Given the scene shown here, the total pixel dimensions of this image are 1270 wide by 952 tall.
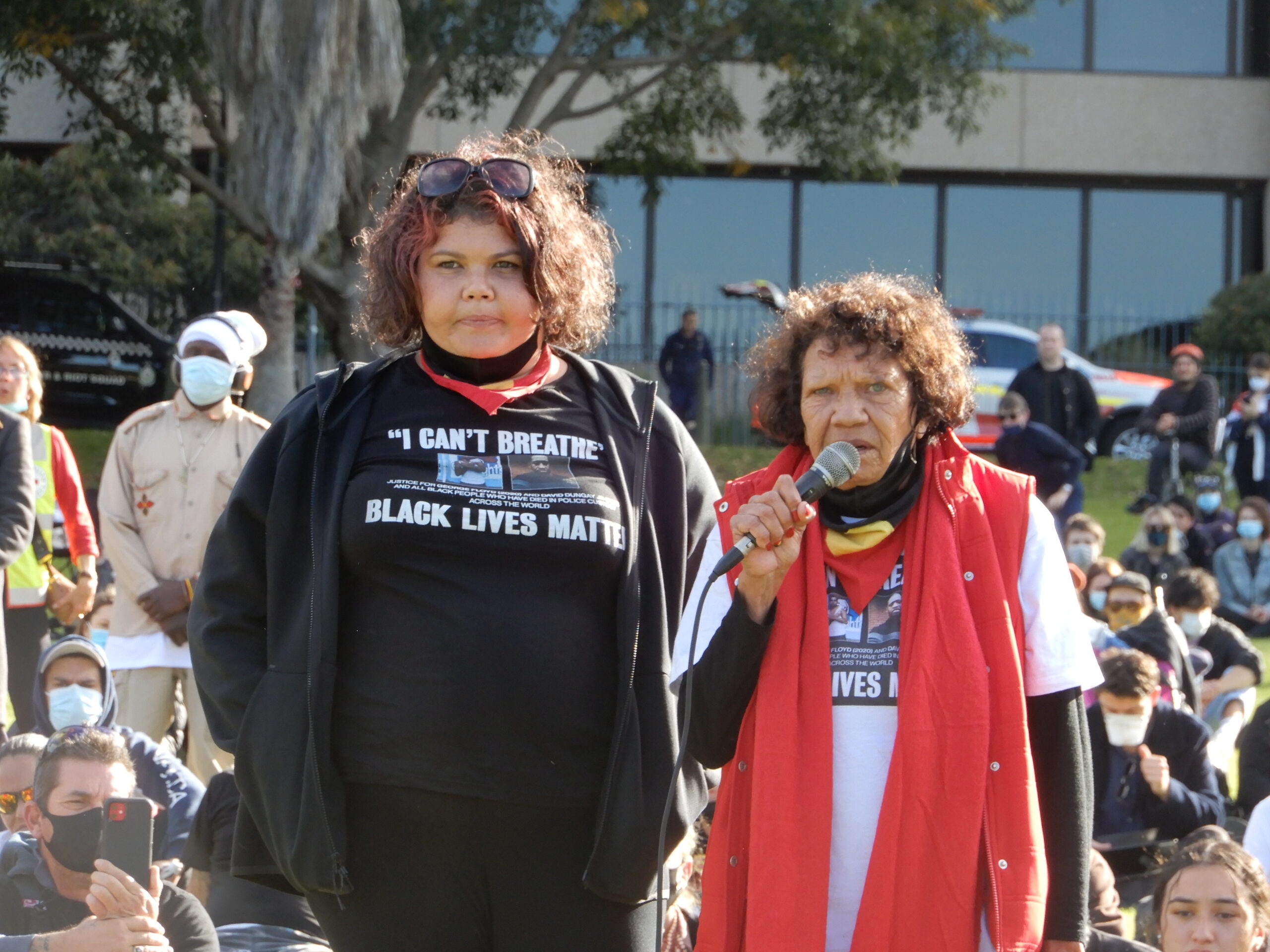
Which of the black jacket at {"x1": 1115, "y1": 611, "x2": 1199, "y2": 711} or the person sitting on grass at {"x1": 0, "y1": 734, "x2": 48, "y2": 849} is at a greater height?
the black jacket at {"x1": 1115, "y1": 611, "x2": 1199, "y2": 711}

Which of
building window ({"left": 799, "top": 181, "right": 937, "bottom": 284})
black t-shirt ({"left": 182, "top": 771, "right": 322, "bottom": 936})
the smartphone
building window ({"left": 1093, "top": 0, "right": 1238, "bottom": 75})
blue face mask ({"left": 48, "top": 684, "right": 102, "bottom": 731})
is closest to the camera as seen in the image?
the smartphone

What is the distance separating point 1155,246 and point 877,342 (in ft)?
76.4

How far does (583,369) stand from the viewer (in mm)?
2912

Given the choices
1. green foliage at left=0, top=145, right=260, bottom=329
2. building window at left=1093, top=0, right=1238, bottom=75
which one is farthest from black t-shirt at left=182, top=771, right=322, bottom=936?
building window at left=1093, top=0, right=1238, bottom=75

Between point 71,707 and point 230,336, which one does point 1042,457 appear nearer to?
point 230,336

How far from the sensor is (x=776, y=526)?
242 cm

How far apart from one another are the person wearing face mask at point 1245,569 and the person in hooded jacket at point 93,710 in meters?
8.32

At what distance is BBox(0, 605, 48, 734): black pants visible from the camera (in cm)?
659

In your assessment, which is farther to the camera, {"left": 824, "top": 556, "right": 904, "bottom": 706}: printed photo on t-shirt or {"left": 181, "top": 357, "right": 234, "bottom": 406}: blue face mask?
{"left": 181, "top": 357, "right": 234, "bottom": 406}: blue face mask

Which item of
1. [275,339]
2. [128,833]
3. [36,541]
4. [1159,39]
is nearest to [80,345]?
[275,339]

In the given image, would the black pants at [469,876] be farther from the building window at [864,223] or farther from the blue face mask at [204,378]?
the building window at [864,223]

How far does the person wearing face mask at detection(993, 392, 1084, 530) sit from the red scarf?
841cm

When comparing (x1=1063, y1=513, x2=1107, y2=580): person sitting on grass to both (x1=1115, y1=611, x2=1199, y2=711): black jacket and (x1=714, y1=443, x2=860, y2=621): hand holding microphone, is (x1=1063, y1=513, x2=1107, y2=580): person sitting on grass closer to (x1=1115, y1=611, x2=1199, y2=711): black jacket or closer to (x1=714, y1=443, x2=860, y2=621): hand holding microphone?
(x1=1115, y1=611, x2=1199, y2=711): black jacket

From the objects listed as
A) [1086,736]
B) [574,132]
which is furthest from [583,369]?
[574,132]
